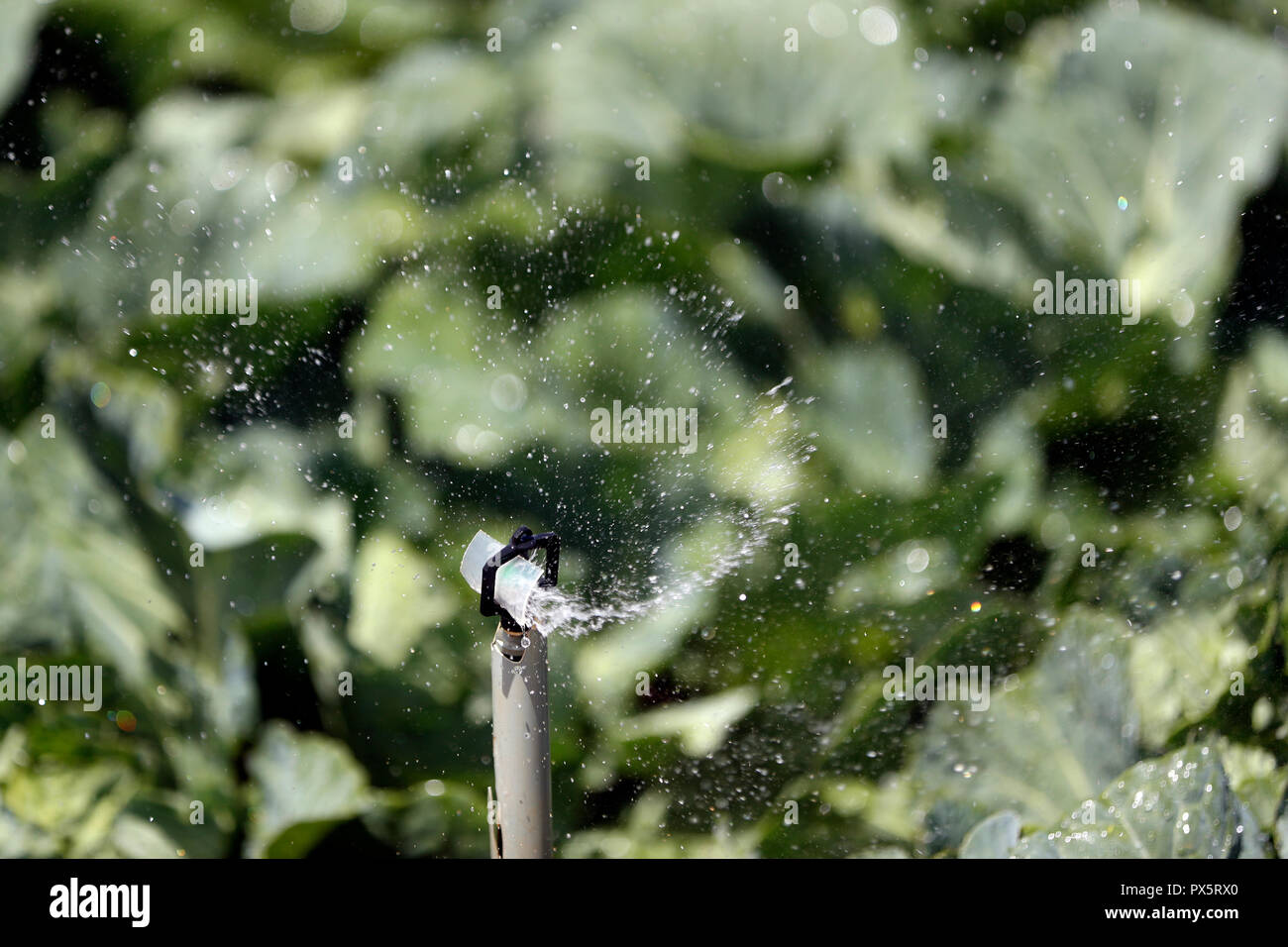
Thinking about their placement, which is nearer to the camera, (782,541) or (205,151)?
(782,541)

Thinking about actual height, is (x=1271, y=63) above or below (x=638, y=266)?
above

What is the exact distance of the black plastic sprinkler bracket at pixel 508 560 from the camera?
320mm

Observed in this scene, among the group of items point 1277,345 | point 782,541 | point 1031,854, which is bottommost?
point 1031,854

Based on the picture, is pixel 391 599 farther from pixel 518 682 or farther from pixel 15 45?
pixel 15 45

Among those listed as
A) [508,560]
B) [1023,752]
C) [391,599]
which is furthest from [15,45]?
[1023,752]

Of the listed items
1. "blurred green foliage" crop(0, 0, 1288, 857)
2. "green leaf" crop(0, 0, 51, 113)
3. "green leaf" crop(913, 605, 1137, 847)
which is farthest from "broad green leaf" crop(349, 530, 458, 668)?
"green leaf" crop(0, 0, 51, 113)

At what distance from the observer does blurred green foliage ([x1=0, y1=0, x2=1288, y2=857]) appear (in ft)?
1.63

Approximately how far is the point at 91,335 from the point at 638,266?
345 mm

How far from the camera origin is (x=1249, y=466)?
0.56 metres

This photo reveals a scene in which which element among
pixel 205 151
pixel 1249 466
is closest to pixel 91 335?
pixel 205 151

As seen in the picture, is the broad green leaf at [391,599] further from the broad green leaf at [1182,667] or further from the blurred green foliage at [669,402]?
the broad green leaf at [1182,667]

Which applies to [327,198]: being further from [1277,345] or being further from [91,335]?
[1277,345]

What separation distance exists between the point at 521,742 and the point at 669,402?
25 centimetres

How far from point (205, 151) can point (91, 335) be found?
138 millimetres
